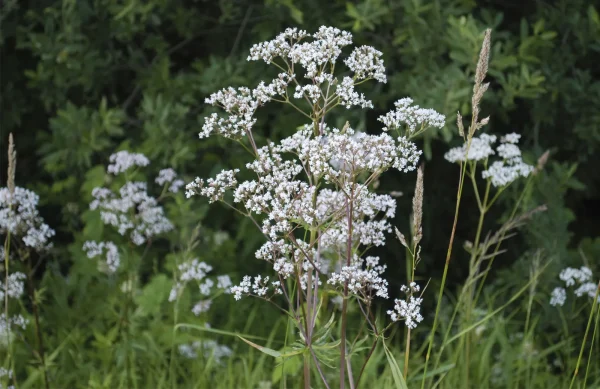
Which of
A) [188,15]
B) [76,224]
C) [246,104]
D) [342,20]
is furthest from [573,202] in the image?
[246,104]

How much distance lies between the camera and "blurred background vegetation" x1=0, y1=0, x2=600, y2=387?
4148mm

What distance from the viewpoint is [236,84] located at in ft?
14.6

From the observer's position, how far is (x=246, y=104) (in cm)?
209

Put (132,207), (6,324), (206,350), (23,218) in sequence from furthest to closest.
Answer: (206,350), (132,207), (23,218), (6,324)

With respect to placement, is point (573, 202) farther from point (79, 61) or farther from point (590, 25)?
point (79, 61)

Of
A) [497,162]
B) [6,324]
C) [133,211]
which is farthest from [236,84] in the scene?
[6,324]

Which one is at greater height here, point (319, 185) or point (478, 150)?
point (478, 150)

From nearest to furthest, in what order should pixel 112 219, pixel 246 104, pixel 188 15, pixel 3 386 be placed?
1. pixel 246 104
2. pixel 3 386
3. pixel 112 219
4. pixel 188 15

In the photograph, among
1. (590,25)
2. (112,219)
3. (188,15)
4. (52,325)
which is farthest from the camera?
(188,15)

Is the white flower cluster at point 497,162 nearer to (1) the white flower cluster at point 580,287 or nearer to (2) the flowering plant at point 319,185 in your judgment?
(1) the white flower cluster at point 580,287

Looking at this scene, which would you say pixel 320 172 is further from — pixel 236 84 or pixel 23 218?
pixel 236 84

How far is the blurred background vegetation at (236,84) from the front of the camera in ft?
13.6

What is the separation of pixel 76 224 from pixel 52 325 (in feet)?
2.83

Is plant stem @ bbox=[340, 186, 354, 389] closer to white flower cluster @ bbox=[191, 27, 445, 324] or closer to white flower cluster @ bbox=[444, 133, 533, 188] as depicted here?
white flower cluster @ bbox=[191, 27, 445, 324]
